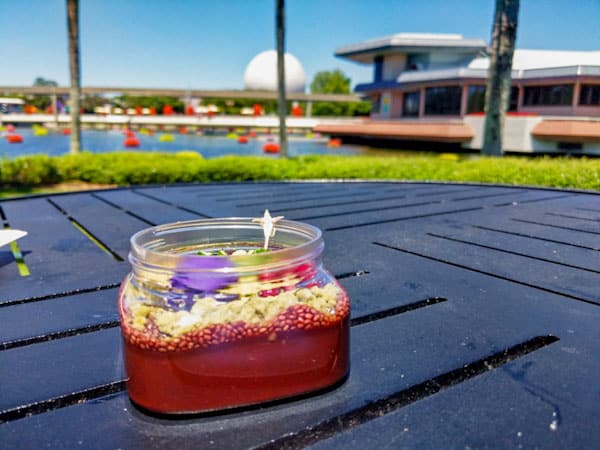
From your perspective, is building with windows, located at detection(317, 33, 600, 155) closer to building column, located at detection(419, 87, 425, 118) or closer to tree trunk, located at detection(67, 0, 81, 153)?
building column, located at detection(419, 87, 425, 118)

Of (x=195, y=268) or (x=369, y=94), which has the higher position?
(x=369, y=94)

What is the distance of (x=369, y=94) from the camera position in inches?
1363

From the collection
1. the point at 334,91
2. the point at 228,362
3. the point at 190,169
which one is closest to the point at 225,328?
the point at 228,362

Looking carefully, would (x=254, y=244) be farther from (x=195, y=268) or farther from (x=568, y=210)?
(x=568, y=210)

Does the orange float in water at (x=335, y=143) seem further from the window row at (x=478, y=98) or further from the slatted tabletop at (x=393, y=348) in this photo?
the slatted tabletop at (x=393, y=348)

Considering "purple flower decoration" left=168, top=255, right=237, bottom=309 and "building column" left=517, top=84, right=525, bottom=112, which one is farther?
"building column" left=517, top=84, right=525, bottom=112

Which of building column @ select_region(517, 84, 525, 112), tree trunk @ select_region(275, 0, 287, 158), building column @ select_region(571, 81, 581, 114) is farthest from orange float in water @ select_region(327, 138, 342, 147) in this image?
tree trunk @ select_region(275, 0, 287, 158)

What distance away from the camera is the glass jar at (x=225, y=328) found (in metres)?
0.70

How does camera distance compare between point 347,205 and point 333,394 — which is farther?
point 347,205

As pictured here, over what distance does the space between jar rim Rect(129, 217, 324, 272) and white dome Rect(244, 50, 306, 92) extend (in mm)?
53113

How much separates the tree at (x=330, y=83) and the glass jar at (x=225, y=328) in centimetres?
6458

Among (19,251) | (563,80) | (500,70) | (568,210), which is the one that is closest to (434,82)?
(563,80)

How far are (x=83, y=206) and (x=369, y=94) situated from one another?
1317 inches

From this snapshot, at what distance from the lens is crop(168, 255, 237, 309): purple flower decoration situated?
2.29 ft
